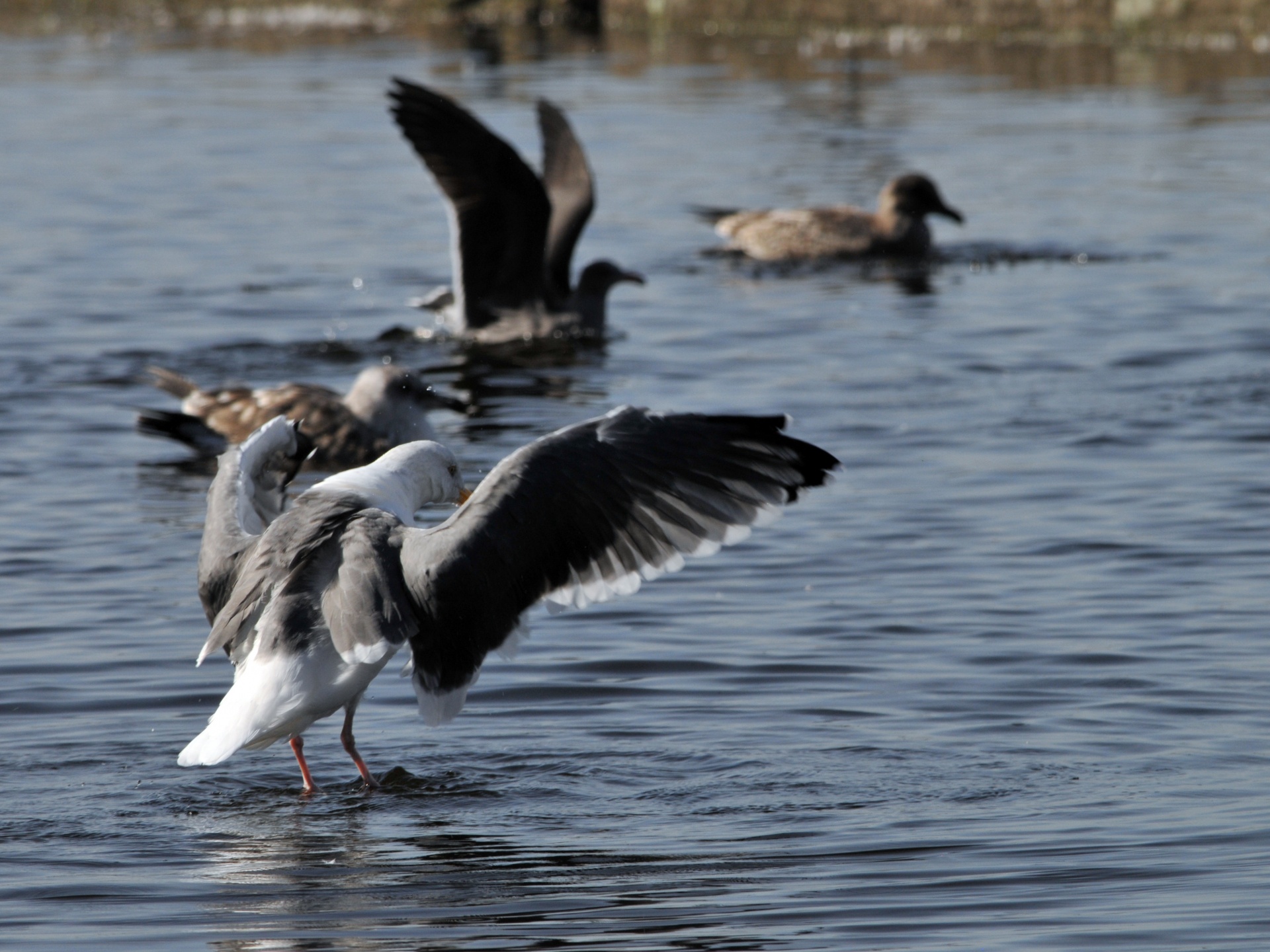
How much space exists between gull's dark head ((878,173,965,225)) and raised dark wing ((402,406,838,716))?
36.8 ft

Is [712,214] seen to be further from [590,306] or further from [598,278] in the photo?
[590,306]

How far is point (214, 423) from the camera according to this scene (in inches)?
411

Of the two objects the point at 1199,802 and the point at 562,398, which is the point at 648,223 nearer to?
the point at 562,398

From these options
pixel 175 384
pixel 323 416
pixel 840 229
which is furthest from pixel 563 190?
pixel 323 416

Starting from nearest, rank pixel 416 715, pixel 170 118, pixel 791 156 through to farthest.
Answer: pixel 416 715 < pixel 791 156 < pixel 170 118

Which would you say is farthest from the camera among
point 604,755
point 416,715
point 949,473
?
point 949,473

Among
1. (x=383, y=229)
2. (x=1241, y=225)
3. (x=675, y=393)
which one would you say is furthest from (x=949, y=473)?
(x=383, y=229)

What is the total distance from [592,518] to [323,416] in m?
4.98

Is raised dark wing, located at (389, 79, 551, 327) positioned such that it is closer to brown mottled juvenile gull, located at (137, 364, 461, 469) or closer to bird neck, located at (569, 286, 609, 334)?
bird neck, located at (569, 286, 609, 334)

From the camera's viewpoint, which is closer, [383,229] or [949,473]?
[949,473]

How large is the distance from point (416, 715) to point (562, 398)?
5289mm

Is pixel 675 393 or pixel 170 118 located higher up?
pixel 170 118

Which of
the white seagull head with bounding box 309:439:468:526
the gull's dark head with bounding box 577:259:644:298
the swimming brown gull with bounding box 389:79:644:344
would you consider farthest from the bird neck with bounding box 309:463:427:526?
the gull's dark head with bounding box 577:259:644:298

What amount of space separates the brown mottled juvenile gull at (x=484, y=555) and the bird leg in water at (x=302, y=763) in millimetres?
180
